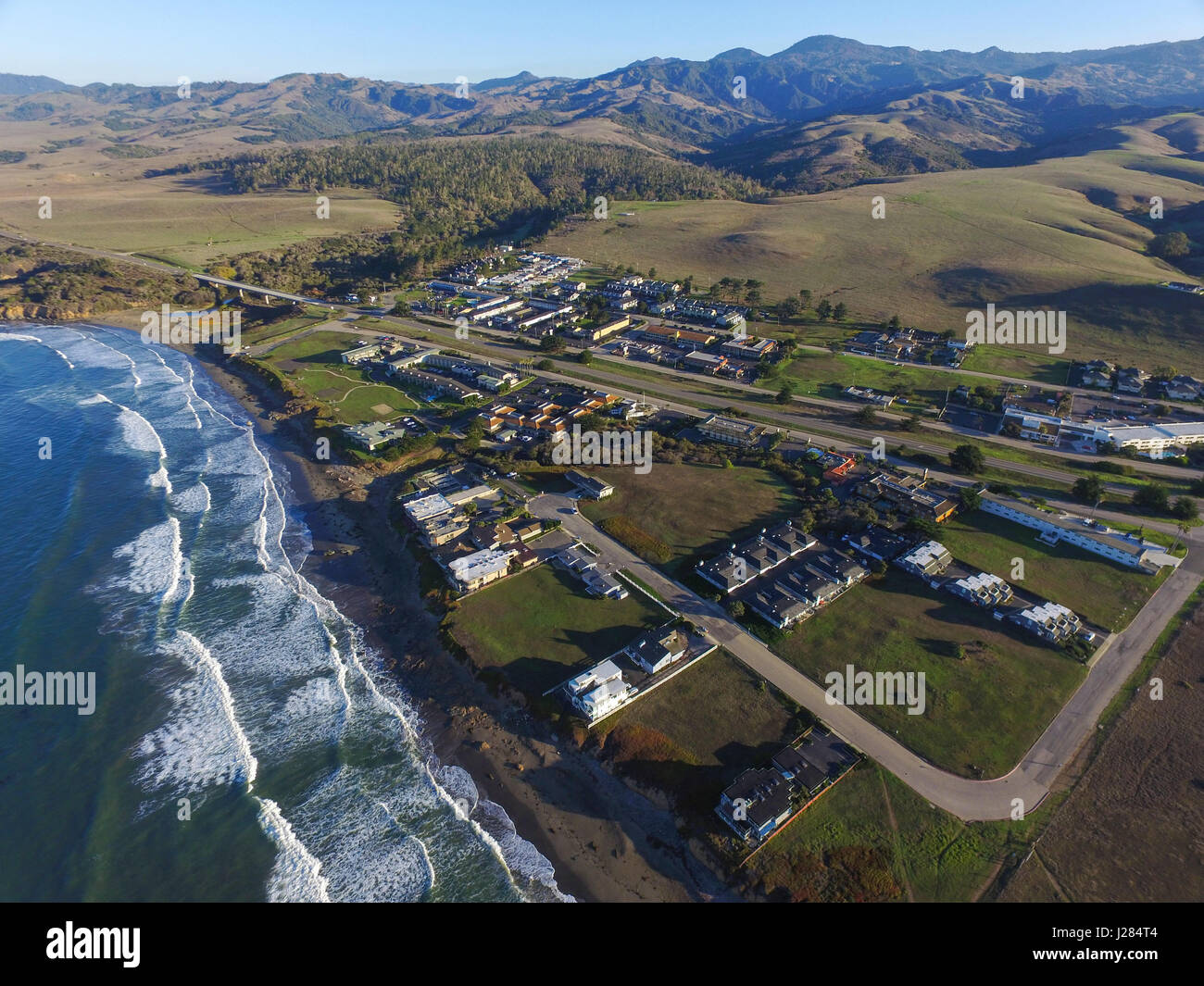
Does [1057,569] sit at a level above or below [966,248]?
below

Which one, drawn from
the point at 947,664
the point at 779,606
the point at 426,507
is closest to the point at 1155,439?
the point at 947,664

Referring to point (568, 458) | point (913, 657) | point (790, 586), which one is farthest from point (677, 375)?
point (913, 657)

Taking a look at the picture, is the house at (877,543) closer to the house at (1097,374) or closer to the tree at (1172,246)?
the house at (1097,374)

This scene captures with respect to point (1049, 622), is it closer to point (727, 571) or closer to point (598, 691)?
point (727, 571)

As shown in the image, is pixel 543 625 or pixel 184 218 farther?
pixel 184 218

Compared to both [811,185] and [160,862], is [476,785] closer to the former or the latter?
[160,862]

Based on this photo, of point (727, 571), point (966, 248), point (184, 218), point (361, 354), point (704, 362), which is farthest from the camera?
point (184, 218)
